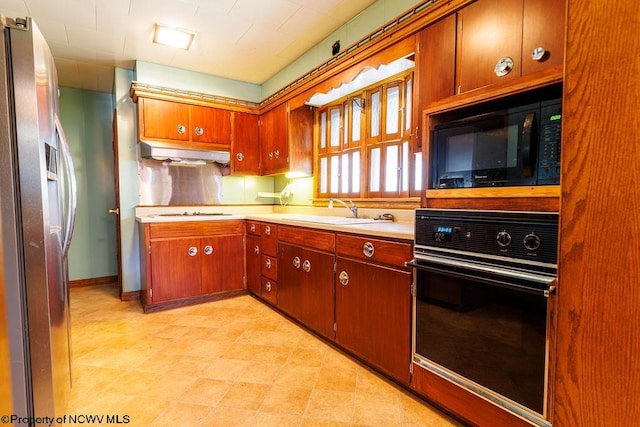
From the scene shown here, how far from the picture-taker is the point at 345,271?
A: 2.09m

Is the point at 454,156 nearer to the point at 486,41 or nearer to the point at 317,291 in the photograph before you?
the point at 486,41

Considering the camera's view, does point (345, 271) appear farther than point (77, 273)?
No

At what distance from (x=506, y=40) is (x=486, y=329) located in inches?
50.7

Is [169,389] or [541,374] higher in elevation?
[541,374]

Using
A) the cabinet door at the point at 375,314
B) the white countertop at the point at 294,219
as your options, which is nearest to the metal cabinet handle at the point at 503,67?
the white countertop at the point at 294,219

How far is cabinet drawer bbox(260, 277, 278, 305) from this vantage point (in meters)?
2.97

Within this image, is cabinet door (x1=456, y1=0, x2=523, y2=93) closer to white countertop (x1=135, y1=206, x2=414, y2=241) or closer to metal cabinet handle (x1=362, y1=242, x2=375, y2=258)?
white countertop (x1=135, y1=206, x2=414, y2=241)

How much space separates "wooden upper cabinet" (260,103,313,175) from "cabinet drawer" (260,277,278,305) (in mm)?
1186

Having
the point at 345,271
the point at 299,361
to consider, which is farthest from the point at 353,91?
the point at 299,361

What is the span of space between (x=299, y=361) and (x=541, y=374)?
143 centimetres

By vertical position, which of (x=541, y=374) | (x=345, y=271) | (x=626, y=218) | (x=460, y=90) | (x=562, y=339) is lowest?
(x=541, y=374)

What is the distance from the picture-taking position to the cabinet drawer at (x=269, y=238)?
294 cm

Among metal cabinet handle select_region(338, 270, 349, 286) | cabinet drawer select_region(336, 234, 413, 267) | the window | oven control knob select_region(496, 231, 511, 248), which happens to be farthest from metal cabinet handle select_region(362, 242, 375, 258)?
oven control knob select_region(496, 231, 511, 248)

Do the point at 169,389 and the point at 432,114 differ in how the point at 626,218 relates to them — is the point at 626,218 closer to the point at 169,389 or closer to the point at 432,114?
the point at 432,114
